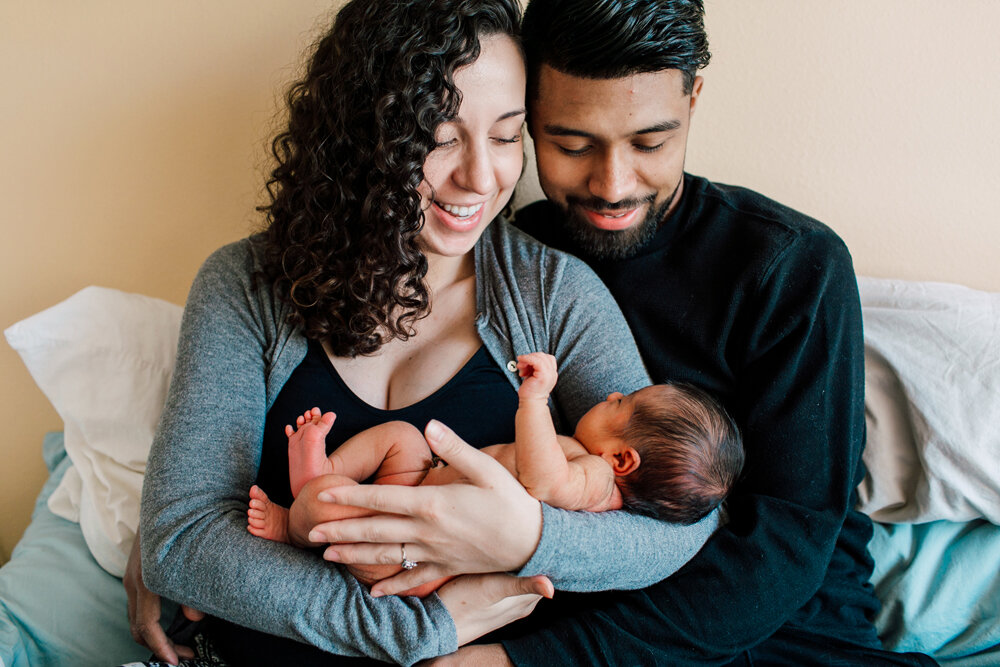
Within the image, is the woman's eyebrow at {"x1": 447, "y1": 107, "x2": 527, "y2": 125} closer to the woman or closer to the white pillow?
the woman

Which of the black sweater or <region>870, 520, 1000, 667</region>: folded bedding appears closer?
the black sweater

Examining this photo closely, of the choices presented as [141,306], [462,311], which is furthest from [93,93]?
[462,311]

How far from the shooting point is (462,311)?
5.37 ft

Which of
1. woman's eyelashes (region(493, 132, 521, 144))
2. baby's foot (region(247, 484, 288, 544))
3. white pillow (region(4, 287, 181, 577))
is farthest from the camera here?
white pillow (region(4, 287, 181, 577))

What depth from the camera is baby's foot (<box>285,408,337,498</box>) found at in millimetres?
1344

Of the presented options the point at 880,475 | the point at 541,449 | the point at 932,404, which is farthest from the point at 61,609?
the point at 932,404

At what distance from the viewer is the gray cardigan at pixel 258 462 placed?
4.13ft

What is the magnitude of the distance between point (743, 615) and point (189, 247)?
1.78 metres

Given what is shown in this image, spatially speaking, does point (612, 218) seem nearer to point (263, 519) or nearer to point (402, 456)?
point (402, 456)

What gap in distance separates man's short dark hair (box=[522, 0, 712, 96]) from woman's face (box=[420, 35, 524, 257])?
87mm

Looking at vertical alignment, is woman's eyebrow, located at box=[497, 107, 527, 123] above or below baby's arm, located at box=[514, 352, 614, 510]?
above

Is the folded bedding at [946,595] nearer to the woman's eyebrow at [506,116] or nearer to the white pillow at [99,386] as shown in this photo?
the woman's eyebrow at [506,116]

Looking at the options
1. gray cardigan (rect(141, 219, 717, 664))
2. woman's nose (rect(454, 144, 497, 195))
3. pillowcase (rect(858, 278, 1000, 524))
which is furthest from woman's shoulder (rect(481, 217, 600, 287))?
pillowcase (rect(858, 278, 1000, 524))

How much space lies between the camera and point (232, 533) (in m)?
1.31
